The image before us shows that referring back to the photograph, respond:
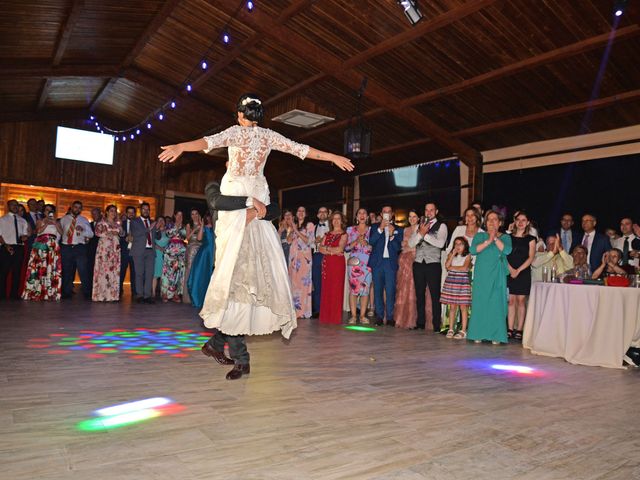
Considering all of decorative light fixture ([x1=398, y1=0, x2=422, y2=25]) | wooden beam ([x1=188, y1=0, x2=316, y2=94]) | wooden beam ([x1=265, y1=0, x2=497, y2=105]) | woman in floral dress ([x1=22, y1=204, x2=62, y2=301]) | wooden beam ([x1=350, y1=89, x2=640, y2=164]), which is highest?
wooden beam ([x1=188, y1=0, x2=316, y2=94])

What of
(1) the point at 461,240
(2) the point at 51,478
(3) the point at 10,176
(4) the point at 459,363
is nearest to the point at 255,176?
(2) the point at 51,478

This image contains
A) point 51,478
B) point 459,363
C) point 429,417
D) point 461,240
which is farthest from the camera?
point 461,240

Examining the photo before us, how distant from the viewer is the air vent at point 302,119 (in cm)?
998

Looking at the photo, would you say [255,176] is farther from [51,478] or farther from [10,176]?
[10,176]

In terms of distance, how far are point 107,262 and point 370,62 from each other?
5.12m

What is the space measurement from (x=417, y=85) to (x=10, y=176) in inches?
380

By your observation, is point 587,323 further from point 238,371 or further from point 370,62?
point 370,62

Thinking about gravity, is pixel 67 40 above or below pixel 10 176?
above

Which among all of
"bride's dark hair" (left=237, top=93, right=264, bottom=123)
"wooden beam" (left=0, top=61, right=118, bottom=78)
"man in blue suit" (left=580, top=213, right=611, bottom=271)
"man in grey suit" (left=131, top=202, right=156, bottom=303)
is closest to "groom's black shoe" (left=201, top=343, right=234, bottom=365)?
"bride's dark hair" (left=237, top=93, right=264, bottom=123)

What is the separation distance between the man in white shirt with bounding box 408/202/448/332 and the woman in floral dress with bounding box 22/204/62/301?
5.29m

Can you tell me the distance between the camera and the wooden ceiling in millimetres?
6598

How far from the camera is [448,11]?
6.41m

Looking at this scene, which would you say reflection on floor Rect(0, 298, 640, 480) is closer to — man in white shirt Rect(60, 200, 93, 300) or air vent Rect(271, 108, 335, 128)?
man in white shirt Rect(60, 200, 93, 300)

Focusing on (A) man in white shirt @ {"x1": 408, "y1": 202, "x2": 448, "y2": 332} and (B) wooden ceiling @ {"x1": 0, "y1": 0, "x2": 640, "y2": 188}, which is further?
(B) wooden ceiling @ {"x1": 0, "y1": 0, "x2": 640, "y2": 188}
